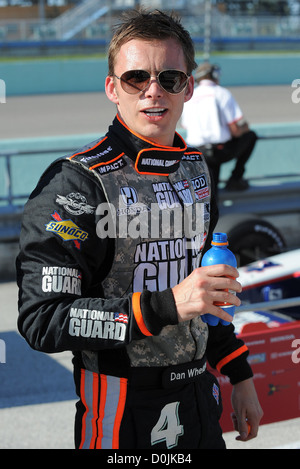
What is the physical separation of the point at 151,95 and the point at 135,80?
0.21 feet

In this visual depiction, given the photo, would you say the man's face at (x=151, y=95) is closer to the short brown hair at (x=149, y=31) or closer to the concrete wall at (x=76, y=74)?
the short brown hair at (x=149, y=31)

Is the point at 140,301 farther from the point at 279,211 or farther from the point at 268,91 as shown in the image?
the point at 268,91

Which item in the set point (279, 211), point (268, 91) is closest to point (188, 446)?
point (279, 211)

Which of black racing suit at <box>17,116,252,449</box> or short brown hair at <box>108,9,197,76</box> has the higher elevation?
short brown hair at <box>108,9,197,76</box>

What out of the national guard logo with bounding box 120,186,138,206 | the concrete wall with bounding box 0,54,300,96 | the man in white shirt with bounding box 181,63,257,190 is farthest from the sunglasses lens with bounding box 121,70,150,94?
the concrete wall with bounding box 0,54,300,96

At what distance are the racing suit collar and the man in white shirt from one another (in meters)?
5.46

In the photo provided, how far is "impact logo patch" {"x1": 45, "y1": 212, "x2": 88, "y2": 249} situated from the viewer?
5.81 feet

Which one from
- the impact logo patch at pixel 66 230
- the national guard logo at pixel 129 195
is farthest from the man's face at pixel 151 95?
the impact logo patch at pixel 66 230

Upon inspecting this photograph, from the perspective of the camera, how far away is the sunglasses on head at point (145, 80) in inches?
75.3

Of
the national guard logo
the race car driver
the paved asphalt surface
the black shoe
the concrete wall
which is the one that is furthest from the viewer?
the concrete wall

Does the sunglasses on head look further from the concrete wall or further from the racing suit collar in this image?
the concrete wall

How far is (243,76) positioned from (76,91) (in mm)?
7075

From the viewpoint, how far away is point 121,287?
6.21 ft

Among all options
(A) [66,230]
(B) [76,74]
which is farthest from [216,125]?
(B) [76,74]
